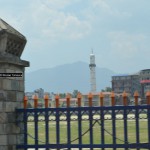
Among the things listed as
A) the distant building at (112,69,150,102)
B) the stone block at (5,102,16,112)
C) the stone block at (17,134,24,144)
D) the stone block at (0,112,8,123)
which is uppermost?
the distant building at (112,69,150,102)

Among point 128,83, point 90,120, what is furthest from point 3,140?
point 128,83

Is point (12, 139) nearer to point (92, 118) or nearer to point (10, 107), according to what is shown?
point (10, 107)

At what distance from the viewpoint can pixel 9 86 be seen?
7.00 metres

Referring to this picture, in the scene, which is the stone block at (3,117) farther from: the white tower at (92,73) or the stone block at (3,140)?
the white tower at (92,73)

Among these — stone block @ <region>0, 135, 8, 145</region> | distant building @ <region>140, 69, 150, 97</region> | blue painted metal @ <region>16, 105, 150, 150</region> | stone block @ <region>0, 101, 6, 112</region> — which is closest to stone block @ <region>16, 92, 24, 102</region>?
blue painted metal @ <region>16, 105, 150, 150</region>

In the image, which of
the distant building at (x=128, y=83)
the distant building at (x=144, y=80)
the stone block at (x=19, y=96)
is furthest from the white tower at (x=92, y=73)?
the stone block at (x=19, y=96)

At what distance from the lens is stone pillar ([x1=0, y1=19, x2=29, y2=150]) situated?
6.79m

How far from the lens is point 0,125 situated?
675cm

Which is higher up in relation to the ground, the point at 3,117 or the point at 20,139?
the point at 3,117

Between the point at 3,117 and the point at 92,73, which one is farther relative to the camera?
the point at 92,73

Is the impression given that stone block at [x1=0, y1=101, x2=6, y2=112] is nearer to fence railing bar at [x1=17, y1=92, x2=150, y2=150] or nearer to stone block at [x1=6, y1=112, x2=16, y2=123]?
stone block at [x1=6, y1=112, x2=16, y2=123]

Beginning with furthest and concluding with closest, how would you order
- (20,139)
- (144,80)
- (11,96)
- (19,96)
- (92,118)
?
(144,80), (19,96), (20,139), (11,96), (92,118)

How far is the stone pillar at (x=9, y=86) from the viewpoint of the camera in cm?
679

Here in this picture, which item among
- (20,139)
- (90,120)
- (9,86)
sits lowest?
(20,139)
